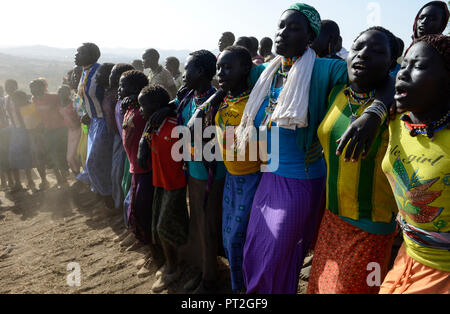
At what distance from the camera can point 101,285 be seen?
342 cm

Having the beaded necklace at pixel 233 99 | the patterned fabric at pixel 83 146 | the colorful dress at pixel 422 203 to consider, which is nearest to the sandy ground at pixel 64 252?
the patterned fabric at pixel 83 146

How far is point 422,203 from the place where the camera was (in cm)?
138

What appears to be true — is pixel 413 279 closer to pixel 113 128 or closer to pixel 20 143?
pixel 113 128

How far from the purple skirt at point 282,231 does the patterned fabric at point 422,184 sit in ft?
2.21

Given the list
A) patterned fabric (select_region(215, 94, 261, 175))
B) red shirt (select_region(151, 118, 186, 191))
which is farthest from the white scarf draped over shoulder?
red shirt (select_region(151, 118, 186, 191))

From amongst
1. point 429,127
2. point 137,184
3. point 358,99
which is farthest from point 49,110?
point 429,127

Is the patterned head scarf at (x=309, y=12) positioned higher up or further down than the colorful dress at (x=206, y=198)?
higher up

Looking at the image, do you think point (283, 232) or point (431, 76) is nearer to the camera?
point (431, 76)

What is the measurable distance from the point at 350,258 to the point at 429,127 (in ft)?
2.71

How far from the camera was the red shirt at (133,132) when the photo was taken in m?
3.41

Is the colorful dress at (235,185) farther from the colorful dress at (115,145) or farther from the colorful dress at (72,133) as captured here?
the colorful dress at (72,133)
